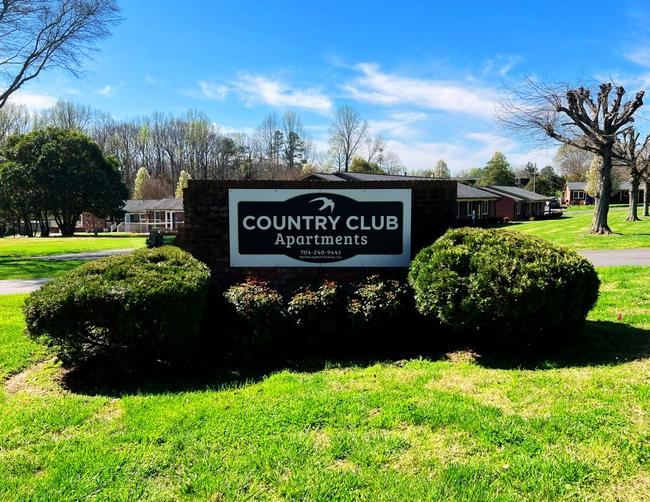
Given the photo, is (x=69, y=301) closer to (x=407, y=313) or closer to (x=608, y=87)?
(x=407, y=313)

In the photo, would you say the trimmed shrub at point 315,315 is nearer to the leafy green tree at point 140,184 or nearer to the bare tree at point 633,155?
the bare tree at point 633,155

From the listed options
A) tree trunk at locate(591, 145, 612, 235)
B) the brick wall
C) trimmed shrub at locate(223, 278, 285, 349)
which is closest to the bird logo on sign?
the brick wall

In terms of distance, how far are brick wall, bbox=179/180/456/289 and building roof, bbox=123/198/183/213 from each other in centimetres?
4117

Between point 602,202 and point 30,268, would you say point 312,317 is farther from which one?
point 602,202

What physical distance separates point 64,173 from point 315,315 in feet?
136

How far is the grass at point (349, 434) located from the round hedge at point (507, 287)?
425mm

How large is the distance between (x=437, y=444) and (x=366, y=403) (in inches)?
29.5

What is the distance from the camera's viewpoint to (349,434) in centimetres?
291

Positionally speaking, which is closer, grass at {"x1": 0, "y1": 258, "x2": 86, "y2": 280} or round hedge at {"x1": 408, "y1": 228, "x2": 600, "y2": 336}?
round hedge at {"x1": 408, "y1": 228, "x2": 600, "y2": 336}

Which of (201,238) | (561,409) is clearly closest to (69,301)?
(201,238)

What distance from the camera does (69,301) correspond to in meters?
3.86

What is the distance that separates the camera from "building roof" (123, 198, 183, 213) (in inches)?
1841

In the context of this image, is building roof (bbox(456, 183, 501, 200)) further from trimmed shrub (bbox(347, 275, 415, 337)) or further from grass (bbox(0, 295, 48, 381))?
grass (bbox(0, 295, 48, 381))

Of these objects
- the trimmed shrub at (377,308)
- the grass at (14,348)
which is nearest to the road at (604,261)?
the grass at (14,348)
